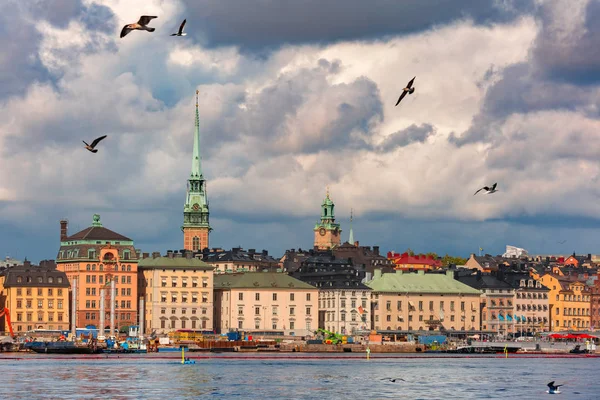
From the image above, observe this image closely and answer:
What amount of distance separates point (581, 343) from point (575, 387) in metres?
95.1

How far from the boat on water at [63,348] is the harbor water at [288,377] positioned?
32.8ft

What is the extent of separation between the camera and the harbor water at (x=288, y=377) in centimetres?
9300

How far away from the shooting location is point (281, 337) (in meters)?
194

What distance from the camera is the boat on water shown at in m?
161

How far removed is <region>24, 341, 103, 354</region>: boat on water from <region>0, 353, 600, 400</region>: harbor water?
10003 millimetres

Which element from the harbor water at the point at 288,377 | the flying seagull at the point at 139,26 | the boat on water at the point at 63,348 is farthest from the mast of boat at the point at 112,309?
the flying seagull at the point at 139,26

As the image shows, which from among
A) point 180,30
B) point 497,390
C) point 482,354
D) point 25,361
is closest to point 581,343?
point 482,354

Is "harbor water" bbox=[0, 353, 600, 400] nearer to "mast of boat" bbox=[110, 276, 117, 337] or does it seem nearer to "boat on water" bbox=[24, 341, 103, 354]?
"boat on water" bbox=[24, 341, 103, 354]

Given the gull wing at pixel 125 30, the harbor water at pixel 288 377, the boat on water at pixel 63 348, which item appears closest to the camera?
the gull wing at pixel 125 30

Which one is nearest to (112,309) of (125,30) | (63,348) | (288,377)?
(63,348)

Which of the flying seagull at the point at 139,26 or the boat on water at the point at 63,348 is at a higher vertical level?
the flying seagull at the point at 139,26

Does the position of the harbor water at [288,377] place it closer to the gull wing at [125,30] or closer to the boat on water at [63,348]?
the boat on water at [63,348]

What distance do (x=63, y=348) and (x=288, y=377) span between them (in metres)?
56.7

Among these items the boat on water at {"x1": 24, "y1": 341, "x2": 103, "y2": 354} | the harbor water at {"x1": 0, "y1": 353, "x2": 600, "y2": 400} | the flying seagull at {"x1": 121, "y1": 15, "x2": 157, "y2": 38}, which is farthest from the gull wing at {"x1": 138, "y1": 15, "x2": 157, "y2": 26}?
the boat on water at {"x1": 24, "y1": 341, "x2": 103, "y2": 354}
